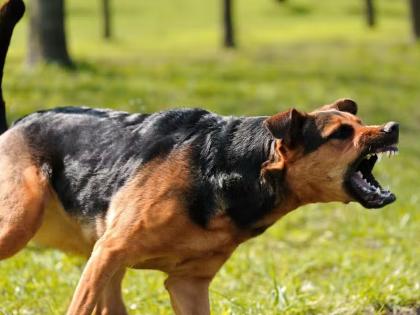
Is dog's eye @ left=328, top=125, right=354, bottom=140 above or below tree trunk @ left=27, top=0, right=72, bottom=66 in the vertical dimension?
above

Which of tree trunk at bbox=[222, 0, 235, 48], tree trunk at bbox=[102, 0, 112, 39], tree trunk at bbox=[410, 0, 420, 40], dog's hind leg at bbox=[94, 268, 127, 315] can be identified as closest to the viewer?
dog's hind leg at bbox=[94, 268, 127, 315]

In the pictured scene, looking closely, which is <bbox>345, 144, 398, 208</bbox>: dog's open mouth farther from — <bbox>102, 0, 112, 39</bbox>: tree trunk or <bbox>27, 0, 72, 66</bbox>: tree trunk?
<bbox>102, 0, 112, 39</bbox>: tree trunk

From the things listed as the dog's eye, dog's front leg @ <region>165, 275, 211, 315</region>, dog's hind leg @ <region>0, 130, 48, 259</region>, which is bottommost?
dog's front leg @ <region>165, 275, 211, 315</region>

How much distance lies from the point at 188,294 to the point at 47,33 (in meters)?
11.8

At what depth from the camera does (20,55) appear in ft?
75.2

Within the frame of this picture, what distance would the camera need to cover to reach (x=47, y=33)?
53.7ft

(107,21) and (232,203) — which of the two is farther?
(107,21)

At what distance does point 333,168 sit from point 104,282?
55.9 inches

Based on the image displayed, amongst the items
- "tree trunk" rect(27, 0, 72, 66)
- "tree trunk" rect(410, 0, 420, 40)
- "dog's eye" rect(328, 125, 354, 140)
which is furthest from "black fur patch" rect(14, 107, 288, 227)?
"tree trunk" rect(410, 0, 420, 40)

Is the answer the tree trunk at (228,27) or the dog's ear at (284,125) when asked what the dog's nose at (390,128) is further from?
the tree trunk at (228,27)

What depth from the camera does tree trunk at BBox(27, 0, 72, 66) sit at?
16281mm

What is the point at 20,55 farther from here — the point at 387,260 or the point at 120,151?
the point at 120,151

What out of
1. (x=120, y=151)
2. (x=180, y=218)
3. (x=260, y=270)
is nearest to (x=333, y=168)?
(x=180, y=218)

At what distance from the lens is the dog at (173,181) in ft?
16.3
